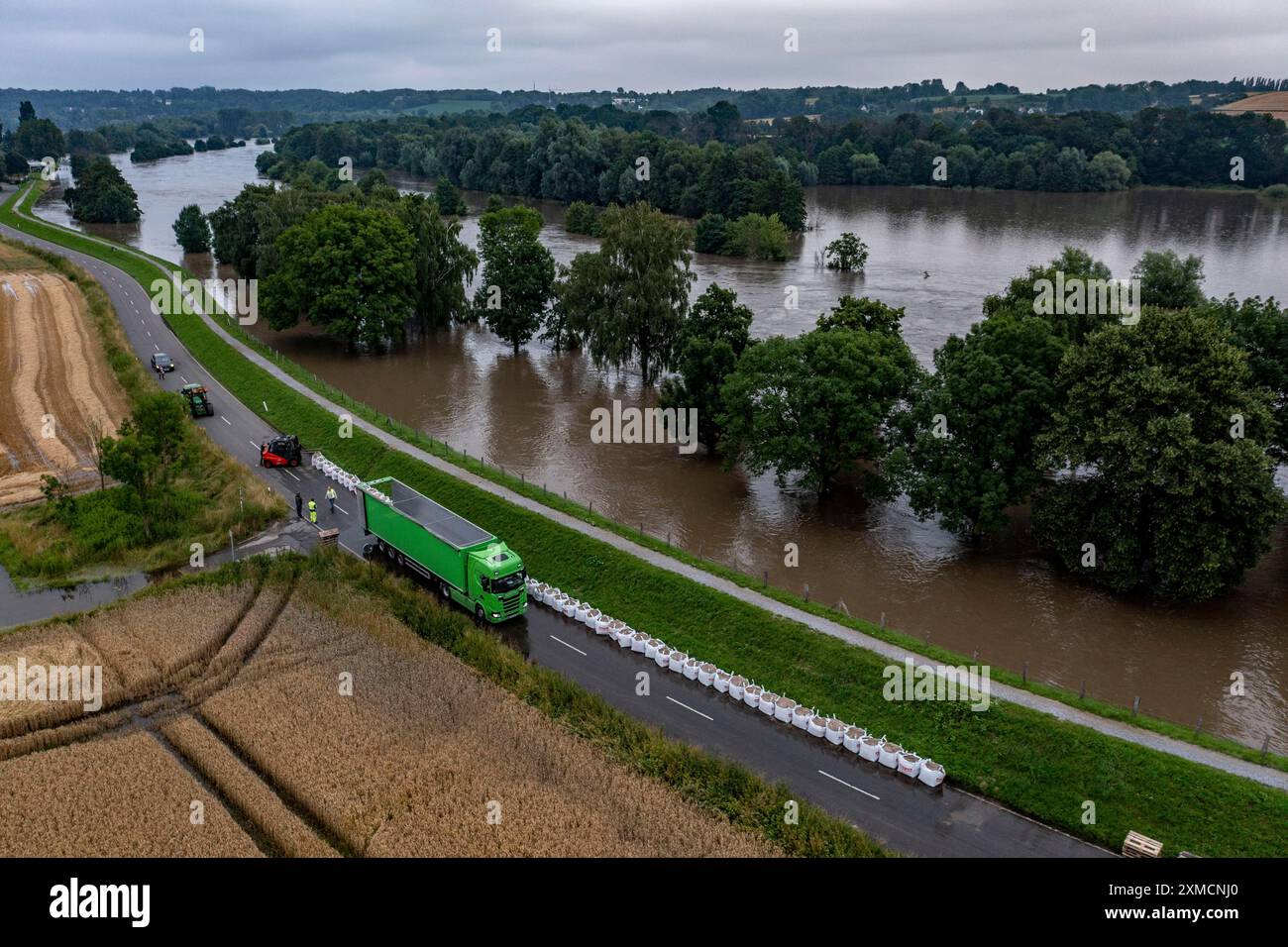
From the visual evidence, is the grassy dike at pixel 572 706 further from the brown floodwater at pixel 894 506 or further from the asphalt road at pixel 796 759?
the brown floodwater at pixel 894 506

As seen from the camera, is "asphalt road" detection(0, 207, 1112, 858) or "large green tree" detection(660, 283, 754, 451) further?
"large green tree" detection(660, 283, 754, 451)

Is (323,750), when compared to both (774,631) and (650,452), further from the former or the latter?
(650,452)

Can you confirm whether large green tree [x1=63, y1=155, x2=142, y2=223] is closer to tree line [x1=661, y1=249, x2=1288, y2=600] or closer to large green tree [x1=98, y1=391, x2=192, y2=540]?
large green tree [x1=98, y1=391, x2=192, y2=540]

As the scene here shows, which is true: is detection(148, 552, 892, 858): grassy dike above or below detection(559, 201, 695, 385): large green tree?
below

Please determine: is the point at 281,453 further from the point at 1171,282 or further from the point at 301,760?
the point at 1171,282

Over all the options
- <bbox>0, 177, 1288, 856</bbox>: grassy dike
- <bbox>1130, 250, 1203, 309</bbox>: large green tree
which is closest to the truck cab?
<bbox>0, 177, 1288, 856</bbox>: grassy dike

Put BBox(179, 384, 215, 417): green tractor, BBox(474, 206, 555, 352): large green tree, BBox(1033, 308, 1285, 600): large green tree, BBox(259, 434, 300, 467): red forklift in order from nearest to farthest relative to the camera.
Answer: BBox(1033, 308, 1285, 600): large green tree < BBox(259, 434, 300, 467): red forklift < BBox(179, 384, 215, 417): green tractor < BBox(474, 206, 555, 352): large green tree
